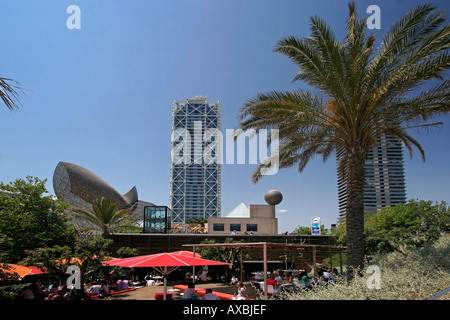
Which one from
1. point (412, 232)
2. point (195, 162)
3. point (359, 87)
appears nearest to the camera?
point (359, 87)

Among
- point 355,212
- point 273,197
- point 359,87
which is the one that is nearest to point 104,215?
point 355,212

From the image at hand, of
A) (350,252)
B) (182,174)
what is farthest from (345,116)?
(182,174)

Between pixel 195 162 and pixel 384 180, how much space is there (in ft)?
283

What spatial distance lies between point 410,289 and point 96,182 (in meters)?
81.9

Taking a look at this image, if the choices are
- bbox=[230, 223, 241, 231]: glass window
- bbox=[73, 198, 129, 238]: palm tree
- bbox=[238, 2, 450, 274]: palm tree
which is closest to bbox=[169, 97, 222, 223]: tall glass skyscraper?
bbox=[230, 223, 241, 231]: glass window

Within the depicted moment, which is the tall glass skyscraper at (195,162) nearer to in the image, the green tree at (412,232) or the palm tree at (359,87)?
the green tree at (412,232)

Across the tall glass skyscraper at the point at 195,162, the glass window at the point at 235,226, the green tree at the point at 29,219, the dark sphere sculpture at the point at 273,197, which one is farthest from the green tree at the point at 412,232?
the tall glass skyscraper at the point at 195,162

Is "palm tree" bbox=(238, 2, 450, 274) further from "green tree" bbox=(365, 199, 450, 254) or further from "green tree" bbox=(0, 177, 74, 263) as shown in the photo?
"green tree" bbox=(0, 177, 74, 263)

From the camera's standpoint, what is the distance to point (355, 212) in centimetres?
1113

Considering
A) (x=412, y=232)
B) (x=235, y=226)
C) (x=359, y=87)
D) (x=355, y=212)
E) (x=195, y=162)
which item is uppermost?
(x=195, y=162)

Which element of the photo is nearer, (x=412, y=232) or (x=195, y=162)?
(x=412, y=232)

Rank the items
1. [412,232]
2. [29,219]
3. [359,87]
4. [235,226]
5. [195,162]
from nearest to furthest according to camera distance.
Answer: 1. [359,87]
2. [29,219]
3. [412,232]
4. [235,226]
5. [195,162]

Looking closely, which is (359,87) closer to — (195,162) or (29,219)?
(29,219)
